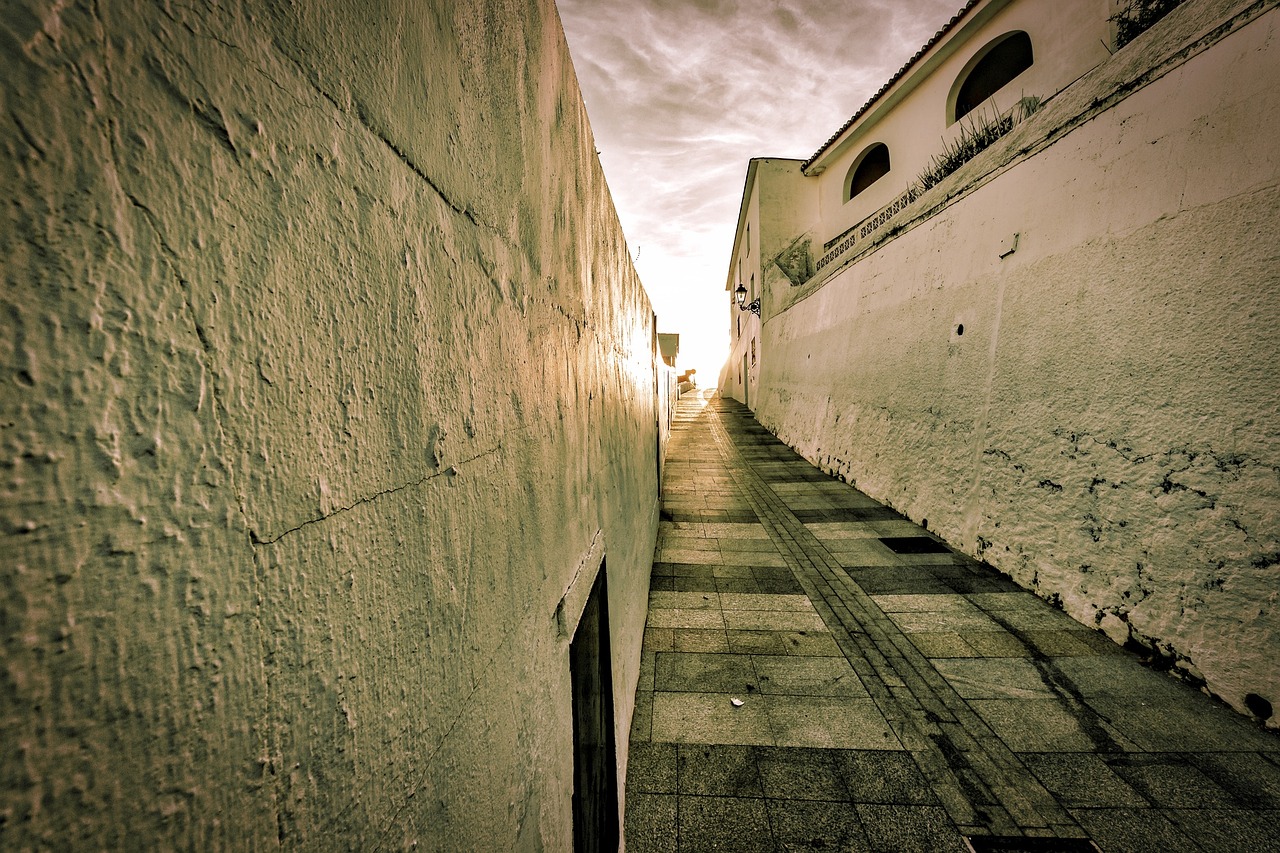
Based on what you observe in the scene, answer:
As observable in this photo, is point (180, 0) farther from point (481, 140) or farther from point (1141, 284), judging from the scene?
point (1141, 284)

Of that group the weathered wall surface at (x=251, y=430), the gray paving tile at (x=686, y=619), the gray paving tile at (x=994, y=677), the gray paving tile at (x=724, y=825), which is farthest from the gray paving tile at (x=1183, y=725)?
the weathered wall surface at (x=251, y=430)

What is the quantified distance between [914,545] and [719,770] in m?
5.28

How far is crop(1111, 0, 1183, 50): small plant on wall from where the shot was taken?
545cm

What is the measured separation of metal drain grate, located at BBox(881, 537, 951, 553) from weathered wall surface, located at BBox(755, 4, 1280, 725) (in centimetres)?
25


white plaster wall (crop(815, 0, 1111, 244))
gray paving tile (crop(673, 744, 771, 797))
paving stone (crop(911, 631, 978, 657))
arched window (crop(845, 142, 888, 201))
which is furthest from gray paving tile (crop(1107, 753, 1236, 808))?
arched window (crop(845, 142, 888, 201))

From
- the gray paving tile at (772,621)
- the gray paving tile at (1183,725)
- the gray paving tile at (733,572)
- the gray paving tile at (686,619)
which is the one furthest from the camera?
the gray paving tile at (733,572)

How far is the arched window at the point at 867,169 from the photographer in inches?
638

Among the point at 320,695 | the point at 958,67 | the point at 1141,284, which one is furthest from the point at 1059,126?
the point at 958,67

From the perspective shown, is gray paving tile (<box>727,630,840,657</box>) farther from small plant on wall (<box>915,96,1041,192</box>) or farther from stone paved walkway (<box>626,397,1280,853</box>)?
small plant on wall (<box>915,96,1041,192</box>)

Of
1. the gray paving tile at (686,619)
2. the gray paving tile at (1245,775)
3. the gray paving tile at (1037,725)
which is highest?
the gray paving tile at (1245,775)

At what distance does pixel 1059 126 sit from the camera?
5.62 metres

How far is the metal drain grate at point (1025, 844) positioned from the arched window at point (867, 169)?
17.6 meters

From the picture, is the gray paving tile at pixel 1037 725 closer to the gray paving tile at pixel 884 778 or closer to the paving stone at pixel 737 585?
the gray paving tile at pixel 884 778

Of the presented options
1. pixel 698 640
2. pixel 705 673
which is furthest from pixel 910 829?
pixel 698 640
